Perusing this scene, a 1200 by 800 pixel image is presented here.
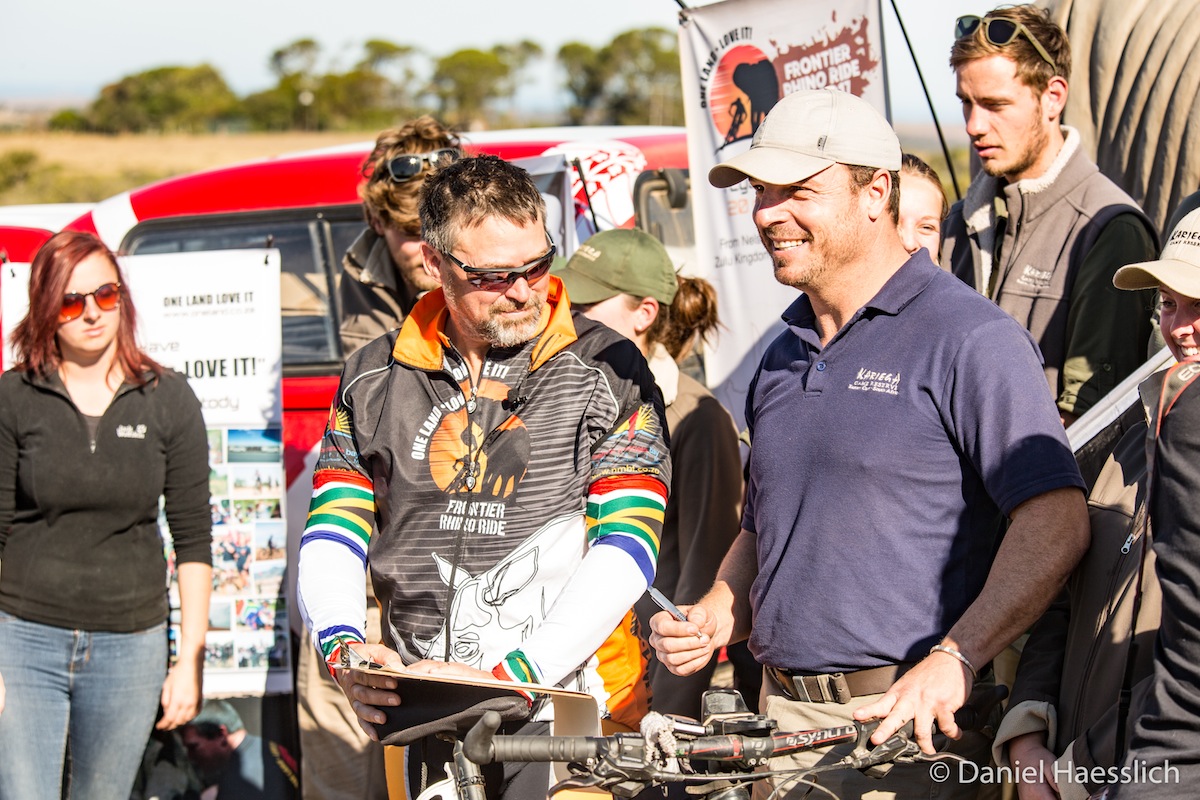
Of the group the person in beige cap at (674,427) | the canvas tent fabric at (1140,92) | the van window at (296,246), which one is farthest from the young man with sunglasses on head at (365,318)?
the canvas tent fabric at (1140,92)

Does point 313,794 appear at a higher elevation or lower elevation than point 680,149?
lower

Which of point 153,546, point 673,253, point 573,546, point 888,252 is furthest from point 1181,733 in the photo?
point 673,253

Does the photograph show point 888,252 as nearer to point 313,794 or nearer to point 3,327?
point 313,794

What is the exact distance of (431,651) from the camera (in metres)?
3.06

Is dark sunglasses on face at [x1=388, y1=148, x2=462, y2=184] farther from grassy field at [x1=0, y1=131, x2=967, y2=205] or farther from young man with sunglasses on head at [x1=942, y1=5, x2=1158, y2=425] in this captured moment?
grassy field at [x1=0, y1=131, x2=967, y2=205]

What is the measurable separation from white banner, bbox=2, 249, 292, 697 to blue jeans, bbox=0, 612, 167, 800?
0.47 m

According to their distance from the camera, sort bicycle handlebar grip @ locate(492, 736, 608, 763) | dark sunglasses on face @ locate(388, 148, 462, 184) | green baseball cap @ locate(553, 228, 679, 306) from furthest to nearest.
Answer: dark sunglasses on face @ locate(388, 148, 462, 184) < green baseball cap @ locate(553, 228, 679, 306) < bicycle handlebar grip @ locate(492, 736, 608, 763)

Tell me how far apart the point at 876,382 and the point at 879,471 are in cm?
19

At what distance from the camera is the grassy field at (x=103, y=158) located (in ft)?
91.0

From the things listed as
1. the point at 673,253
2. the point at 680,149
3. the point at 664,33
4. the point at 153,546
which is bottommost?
the point at 153,546

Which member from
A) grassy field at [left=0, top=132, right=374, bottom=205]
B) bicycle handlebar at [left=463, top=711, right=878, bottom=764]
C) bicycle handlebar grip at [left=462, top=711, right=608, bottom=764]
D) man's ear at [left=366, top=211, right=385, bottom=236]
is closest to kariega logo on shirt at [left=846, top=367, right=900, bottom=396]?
bicycle handlebar at [left=463, top=711, right=878, bottom=764]

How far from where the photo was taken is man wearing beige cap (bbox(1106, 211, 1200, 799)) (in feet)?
6.65

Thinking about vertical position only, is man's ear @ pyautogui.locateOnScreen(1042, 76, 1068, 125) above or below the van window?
above

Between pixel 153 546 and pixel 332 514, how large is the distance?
1427 mm
